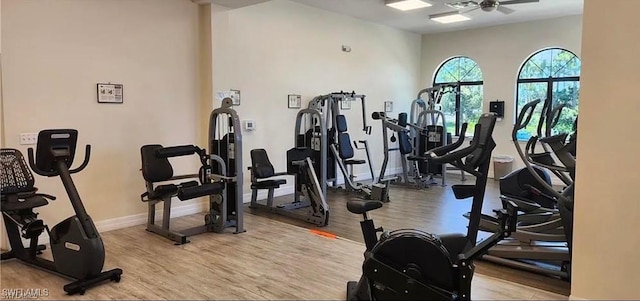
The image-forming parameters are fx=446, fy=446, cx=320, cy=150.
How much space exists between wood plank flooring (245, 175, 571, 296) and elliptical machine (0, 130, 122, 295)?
2319 mm

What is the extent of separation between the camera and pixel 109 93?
15.5 ft

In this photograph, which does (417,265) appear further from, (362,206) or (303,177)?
(303,177)

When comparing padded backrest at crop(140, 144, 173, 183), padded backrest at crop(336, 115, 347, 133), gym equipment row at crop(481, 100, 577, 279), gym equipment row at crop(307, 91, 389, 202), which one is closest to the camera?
gym equipment row at crop(481, 100, 577, 279)

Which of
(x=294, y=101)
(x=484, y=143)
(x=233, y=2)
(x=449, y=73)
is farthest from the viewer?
(x=449, y=73)

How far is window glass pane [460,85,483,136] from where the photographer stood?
29.7 ft

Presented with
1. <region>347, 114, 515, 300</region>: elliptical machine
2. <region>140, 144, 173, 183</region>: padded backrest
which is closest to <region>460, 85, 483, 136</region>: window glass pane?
<region>140, 144, 173, 183</region>: padded backrest

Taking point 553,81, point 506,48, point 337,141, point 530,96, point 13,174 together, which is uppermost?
point 506,48

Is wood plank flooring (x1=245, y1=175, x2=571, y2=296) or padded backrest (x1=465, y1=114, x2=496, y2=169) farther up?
padded backrest (x1=465, y1=114, x2=496, y2=169)

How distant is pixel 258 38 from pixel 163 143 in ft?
6.69

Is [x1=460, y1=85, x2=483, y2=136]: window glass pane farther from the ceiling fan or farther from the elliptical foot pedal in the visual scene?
the elliptical foot pedal

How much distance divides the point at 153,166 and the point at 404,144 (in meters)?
4.51

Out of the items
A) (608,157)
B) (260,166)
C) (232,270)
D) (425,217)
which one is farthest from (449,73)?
(232,270)

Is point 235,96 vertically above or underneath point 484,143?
above

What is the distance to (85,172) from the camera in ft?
15.1
